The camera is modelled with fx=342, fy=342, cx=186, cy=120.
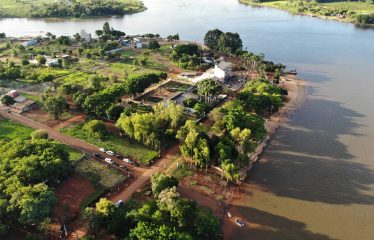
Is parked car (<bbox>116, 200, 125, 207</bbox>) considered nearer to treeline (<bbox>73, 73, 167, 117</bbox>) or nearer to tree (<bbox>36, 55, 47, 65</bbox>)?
treeline (<bbox>73, 73, 167, 117</bbox>)

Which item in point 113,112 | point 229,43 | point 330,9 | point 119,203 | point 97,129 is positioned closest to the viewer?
point 119,203

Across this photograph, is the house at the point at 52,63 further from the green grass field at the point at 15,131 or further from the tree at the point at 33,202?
the tree at the point at 33,202

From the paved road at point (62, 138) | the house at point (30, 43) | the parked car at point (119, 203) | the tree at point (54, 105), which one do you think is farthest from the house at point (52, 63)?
the parked car at point (119, 203)

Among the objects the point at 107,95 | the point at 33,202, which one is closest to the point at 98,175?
the point at 33,202

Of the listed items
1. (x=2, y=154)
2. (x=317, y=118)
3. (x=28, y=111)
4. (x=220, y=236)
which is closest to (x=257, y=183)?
(x=220, y=236)

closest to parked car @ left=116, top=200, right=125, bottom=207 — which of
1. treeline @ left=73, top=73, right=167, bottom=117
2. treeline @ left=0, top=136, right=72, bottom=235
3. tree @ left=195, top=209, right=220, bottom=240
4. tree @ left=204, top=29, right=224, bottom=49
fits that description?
treeline @ left=0, top=136, right=72, bottom=235

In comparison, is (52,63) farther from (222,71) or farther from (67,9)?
Answer: (67,9)
